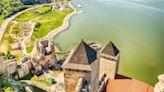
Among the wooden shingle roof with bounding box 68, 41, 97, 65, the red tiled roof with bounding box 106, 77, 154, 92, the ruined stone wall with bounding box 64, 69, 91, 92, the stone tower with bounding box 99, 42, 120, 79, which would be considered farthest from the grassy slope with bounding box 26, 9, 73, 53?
the wooden shingle roof with bounding box 68, 41, 97, 65

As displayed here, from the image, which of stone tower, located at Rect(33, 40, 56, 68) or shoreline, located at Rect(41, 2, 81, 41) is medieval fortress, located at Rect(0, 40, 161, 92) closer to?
stone tower, located at Rect(33, 40, 56, 68)

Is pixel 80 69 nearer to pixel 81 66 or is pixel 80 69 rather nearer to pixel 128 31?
pixel 81 66

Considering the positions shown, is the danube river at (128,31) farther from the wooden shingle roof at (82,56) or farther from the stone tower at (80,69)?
the wooden shingle roof at (82,56)

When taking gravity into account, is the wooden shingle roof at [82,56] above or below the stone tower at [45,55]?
above

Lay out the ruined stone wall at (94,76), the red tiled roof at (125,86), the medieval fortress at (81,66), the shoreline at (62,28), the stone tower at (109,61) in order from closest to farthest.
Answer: the medieval fortress at (81,66) → the ruined stone wall at (94,76) → the red tiled roof at (125,86) → the stone tower at (109,61) → the shoreline at (62,28)

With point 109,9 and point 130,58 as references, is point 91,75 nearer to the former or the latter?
point 130,58

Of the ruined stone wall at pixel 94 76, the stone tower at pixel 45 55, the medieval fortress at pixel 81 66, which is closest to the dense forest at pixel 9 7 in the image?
the stone tower at pixel 45 55

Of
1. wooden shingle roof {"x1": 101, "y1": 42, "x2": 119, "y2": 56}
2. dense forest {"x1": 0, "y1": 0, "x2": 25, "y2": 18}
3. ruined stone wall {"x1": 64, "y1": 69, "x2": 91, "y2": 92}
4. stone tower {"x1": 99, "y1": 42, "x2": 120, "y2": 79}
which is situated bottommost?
dense forest {"x1": 0, "y1": 0, "x2": 25, "y2": 18}
